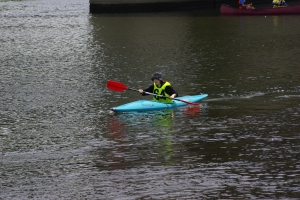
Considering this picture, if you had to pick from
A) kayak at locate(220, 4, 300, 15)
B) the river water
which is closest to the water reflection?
the river water

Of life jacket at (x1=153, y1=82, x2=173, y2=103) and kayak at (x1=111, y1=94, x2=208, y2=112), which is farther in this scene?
life jacket at (x1=153, y1=82, x2=173, y2=103)

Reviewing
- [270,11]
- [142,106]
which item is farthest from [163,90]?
[270,11]

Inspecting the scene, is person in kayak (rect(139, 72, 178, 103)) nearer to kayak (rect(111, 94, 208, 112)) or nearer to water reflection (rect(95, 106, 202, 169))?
kayak (rect(111, 94, 208, 112))

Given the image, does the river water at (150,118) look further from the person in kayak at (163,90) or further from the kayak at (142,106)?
the person in kayak at (163,90)

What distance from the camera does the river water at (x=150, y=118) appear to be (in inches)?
522

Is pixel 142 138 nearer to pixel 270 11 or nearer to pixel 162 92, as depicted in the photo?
pixel 162 92

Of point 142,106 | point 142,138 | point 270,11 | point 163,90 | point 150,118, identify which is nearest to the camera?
point 142,138

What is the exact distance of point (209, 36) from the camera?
37.9 meters

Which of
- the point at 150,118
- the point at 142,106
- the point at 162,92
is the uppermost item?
the point at 162,92

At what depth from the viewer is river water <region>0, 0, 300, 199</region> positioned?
13.3m

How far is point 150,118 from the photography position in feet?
63.2

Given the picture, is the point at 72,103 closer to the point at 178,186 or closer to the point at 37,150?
the point at 37,150

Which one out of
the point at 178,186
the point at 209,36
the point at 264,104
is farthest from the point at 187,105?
the point at 209,36

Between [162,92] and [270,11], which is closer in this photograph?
[162,92]
